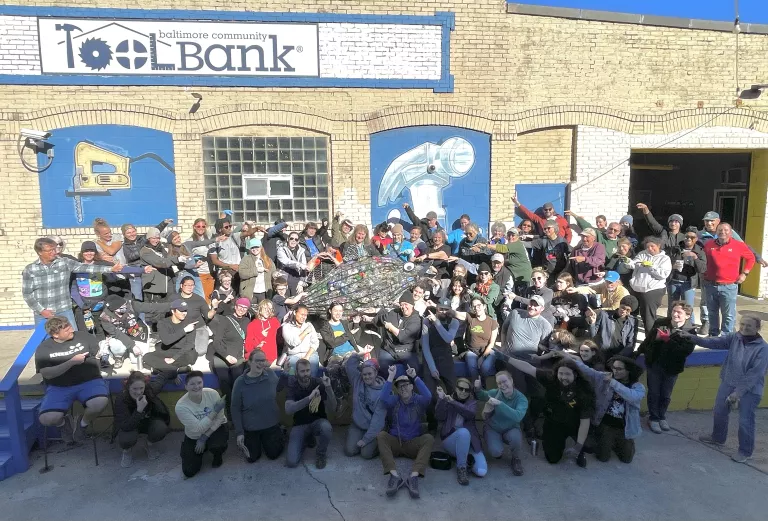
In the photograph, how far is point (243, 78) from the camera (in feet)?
31.5

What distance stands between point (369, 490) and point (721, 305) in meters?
6.00

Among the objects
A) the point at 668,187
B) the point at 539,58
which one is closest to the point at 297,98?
the point at 539,58

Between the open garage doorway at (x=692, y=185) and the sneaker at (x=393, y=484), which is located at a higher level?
the open garage doorway at (x=692, y=185)

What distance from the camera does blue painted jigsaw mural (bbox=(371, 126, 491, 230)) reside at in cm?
1020

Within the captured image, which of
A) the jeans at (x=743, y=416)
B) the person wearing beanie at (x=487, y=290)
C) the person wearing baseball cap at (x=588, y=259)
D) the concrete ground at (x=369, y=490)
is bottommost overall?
the concrete ground at (x=369, y=490)

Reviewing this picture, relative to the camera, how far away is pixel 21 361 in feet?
18.7

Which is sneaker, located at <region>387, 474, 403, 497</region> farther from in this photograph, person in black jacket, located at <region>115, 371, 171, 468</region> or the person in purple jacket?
person in black jacket, located at <region>115, 371, 171, 468</region>

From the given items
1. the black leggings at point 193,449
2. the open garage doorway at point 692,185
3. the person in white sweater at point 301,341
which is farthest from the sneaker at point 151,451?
the open garage doorway at point 692,185

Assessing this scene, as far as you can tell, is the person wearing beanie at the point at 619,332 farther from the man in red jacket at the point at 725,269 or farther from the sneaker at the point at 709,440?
the man in red jacket at the point at 725,269

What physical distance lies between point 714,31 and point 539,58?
3.61 meters

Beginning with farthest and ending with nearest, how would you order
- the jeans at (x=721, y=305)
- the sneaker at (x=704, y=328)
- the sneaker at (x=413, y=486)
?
the sneaker at (x=704, y=328) < the jeans at (x=721, y=305) < the sneaker at (x=413, y=486)

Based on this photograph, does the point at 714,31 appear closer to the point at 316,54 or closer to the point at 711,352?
the point at 711,352

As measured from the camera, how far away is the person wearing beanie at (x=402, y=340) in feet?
21.0

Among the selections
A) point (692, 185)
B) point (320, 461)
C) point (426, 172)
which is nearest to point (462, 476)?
point (320, 461)
